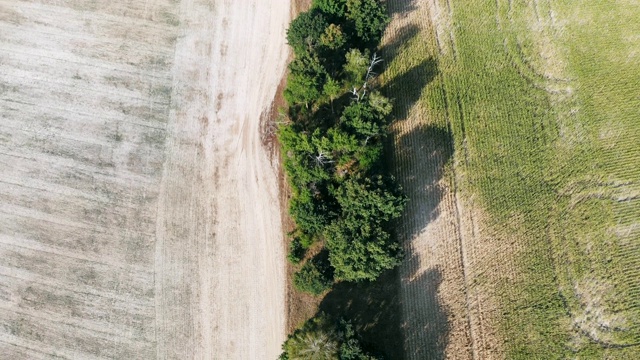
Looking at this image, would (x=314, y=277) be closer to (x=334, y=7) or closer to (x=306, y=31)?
(x=306, y=31)

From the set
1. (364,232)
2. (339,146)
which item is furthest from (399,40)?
(364,232)

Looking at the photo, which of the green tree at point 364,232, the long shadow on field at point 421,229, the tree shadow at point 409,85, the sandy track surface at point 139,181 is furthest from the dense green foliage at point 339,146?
the sandy track surface at point 139,181

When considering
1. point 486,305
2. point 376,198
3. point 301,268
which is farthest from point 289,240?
point 486,305

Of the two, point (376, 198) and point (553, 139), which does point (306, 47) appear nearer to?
point (376, 198)

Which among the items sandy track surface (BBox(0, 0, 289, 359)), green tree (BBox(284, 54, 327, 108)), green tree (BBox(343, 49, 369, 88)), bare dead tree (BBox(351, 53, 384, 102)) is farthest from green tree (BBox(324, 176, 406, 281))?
green tree (BBox(343, 49, 369, 88))

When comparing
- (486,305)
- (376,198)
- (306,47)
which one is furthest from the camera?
(306,47)

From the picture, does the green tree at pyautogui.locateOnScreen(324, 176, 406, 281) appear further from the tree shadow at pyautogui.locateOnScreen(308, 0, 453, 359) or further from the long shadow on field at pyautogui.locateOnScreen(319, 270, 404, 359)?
the tree shadow at pyautogui.locateOnScreen(308, 0, 453, 359)

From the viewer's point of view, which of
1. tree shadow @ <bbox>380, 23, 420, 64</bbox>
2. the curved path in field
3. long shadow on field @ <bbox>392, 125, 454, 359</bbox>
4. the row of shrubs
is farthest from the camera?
tree shadow @ <bbox>380, 23, 420, 64</bbox>
